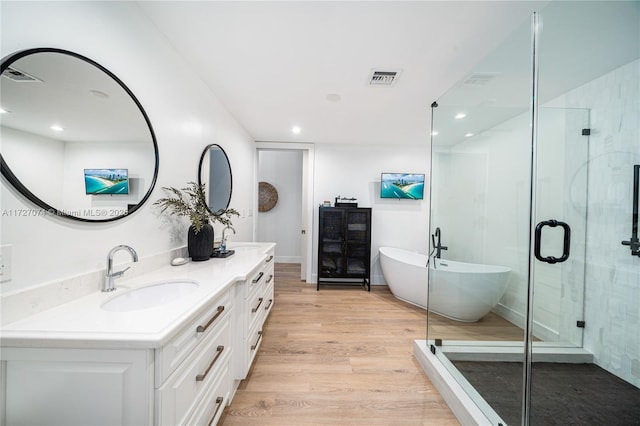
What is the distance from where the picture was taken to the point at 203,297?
105 centimetres

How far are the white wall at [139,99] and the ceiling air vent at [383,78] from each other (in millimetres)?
1516

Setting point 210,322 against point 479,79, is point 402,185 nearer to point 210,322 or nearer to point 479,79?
point 479,79

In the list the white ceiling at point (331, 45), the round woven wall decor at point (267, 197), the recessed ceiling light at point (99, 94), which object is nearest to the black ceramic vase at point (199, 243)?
the recessed ceiling light at point (99, 94)

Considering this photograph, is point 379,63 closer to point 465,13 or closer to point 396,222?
point 465,13

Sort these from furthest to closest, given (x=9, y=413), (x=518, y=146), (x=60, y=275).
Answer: (x=518, y=146), (x=60, y=275), (x=9, y=413)

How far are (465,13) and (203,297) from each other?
208cm

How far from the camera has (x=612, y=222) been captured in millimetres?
1518

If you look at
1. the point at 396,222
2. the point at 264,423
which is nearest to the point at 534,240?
the point at 264,423

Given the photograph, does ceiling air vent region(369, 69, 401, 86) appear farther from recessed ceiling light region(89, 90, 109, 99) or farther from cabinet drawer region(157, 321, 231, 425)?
cabinet drawer region(157, 321, 231, 425)

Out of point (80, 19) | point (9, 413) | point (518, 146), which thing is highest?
point (80, 19)

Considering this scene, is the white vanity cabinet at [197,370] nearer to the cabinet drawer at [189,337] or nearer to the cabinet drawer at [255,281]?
the cabinet drawer at [189,337]

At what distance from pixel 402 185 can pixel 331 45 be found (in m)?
2.84

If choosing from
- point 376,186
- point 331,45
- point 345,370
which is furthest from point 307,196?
point 345,370

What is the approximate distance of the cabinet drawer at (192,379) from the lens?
0.81 metres
